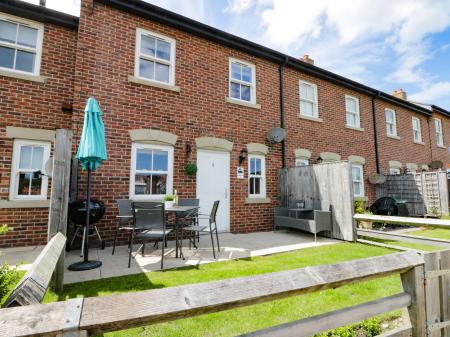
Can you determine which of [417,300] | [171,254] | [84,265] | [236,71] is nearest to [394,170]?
[236,71]

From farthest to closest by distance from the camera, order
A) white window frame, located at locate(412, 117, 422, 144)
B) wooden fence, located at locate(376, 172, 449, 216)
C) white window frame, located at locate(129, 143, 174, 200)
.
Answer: white window frame, located at locate(412, 117, 422, 144) < wooden fence, located at locate(376, 172, 449, 216) < white window frame, located at locate(129, 143, 174, 200)

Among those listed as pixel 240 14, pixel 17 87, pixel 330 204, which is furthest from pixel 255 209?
pixel 17 87

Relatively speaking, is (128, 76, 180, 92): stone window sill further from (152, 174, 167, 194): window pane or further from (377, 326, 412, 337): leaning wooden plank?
(377, 326, 412, 337): leaning wooden plank

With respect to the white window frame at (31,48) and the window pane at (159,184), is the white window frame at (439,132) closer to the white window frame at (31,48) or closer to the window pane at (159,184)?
the window pane at (159,184)

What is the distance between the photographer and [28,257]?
4.68 metres

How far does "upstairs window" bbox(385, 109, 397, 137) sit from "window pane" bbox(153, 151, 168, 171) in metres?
11.5

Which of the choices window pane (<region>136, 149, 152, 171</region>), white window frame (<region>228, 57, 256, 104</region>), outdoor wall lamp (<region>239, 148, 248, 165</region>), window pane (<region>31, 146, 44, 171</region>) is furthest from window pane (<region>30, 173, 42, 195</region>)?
white window frame (<region>228, 57, 256, 104</region>)

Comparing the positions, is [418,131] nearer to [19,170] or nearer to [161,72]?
[161,72]

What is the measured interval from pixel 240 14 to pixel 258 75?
196 cm

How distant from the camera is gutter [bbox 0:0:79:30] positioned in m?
5.74

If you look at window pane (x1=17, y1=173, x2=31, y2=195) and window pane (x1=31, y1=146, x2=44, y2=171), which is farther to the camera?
window pane (x1=31, y1=146, x2=44, y2=171)

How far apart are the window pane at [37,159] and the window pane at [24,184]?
0.22m

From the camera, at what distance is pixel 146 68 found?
679 centimetres

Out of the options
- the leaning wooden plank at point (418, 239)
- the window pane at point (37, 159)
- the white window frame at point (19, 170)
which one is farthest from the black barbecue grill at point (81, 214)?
the leaning wooden plank at point (418, 239)
